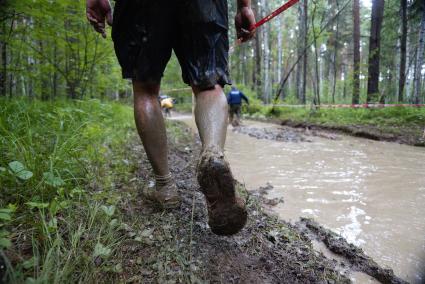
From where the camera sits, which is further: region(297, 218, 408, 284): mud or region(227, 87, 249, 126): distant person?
region(227, 87, 249, 126): distant person

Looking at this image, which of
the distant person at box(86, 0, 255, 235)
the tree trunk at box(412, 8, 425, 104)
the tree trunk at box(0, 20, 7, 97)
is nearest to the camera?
the distant person at box(86, 0, 255, 235)

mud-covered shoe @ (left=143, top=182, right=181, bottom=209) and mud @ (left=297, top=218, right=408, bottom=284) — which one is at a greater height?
mud-covered shoe @ (left=143, top=182, right=181, bottom=209)

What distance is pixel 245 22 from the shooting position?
5.15 feet

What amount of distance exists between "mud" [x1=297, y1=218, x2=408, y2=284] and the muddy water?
0.08 m

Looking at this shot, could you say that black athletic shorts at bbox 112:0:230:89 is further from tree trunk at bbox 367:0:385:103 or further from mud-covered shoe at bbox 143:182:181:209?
tree trunk at bbox 367:0:385:103

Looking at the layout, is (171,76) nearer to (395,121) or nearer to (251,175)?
(395,121)

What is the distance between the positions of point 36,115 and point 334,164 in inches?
124

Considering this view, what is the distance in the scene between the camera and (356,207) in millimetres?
1920

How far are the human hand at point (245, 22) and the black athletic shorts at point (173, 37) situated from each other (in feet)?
0.64

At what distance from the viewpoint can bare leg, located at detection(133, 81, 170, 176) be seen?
1.48 meters

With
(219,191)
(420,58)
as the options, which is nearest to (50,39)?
(219,191)

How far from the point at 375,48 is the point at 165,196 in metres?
11.3

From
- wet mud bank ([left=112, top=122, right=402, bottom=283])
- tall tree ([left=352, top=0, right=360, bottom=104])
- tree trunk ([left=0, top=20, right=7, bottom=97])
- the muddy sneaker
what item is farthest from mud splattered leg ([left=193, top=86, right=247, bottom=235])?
tall tree ([left=352, top=0, right=360, bottom=104])

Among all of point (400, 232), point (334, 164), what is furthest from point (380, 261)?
point (334, 164)
